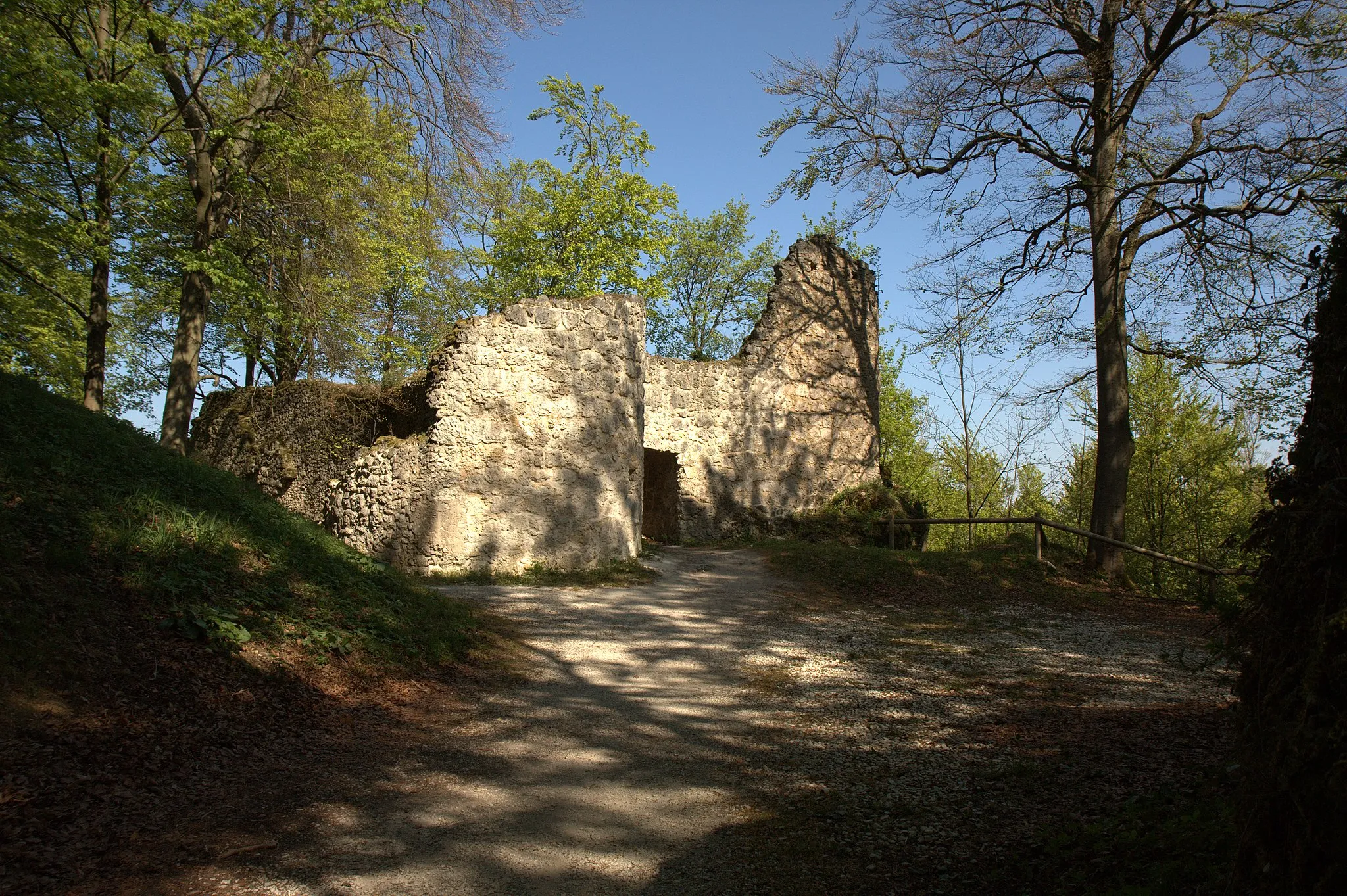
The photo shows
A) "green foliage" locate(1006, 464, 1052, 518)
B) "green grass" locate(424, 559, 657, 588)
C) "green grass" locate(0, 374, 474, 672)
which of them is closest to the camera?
"green grass" locate(0, 374, 474, 672)

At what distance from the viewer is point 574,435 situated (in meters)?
11.2

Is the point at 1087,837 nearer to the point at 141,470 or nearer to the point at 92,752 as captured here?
the point at 92,752

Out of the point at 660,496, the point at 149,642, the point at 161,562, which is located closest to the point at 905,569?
the point at 660,496

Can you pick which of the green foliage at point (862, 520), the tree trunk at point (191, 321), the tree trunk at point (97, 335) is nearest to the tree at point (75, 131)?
the tree trunk at point (97, 335)

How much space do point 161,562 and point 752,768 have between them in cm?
419

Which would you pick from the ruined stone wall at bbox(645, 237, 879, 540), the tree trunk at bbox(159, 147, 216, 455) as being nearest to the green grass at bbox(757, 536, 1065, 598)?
the ruined stone wall at bbox(645, 237, 879, 540)

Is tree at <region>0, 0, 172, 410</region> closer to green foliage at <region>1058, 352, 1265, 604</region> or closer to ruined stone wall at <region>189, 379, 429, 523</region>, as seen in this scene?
ruined stone wall at <region>189, 379, 429, 523</region>

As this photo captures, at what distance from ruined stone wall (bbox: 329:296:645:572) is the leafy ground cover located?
117 inches

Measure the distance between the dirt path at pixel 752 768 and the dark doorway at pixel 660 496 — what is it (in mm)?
7831

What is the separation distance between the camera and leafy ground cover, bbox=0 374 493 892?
11.6 ft

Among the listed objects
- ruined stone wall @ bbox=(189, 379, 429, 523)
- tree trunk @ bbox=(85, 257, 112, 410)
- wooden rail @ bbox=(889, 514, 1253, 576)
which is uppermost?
tree trunk @ bbox=(85, 257, 112, 410)

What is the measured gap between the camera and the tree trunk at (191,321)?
44.3 ft

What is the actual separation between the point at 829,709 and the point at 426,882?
133 inches

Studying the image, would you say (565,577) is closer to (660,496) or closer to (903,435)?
(660,496)
